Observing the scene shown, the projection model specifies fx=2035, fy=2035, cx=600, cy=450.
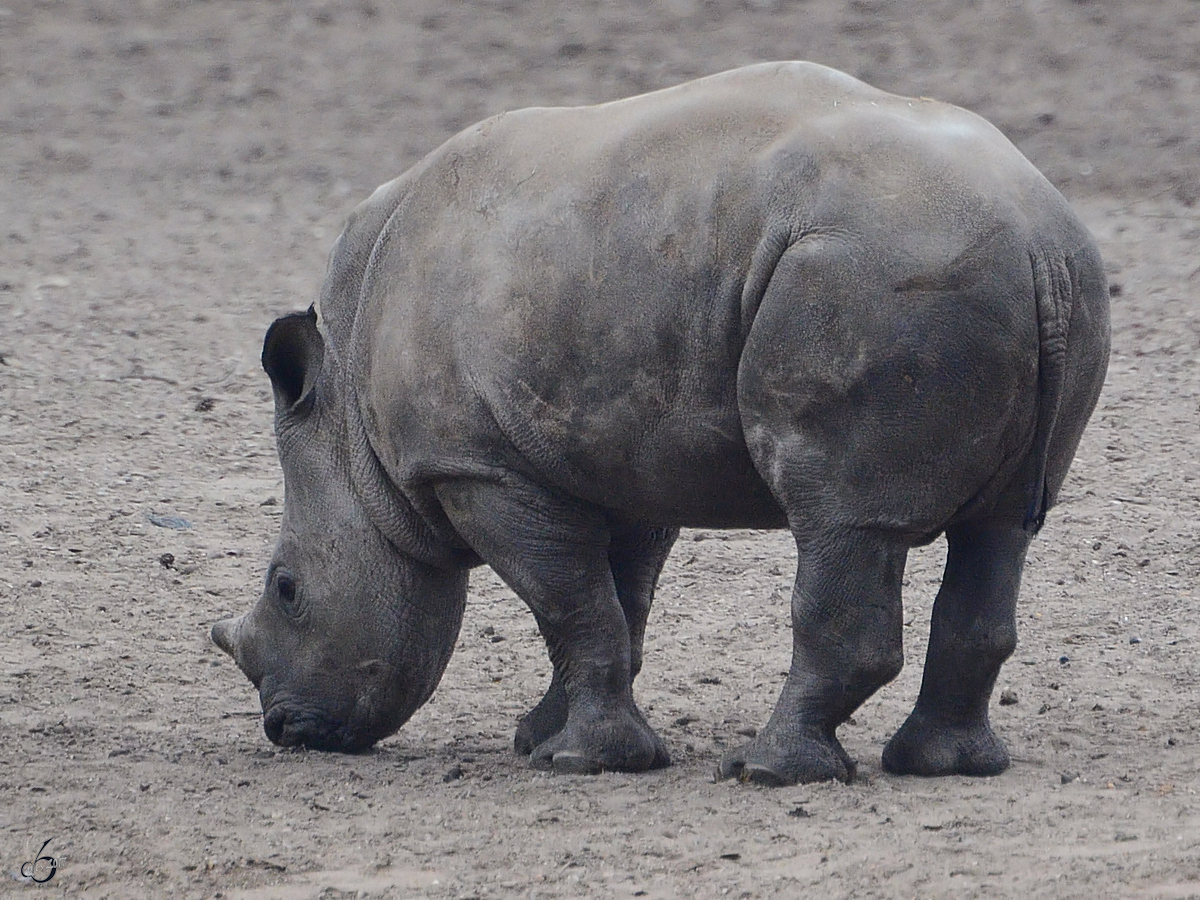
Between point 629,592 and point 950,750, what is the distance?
1.22 meters

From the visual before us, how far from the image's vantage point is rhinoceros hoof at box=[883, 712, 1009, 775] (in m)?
5.61

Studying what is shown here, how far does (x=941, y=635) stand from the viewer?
5.56m

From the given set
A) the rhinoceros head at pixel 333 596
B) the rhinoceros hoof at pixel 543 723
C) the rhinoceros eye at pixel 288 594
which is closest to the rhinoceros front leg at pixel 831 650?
the rhinoceros hoof at pixel 543 723

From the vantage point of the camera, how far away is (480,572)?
8.89 metres

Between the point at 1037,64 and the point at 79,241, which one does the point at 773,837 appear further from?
the point at 1037,64

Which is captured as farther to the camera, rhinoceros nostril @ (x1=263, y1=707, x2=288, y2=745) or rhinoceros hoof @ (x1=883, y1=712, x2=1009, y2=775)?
rhinoceros nostril @ (x1=263, y1=707, x2=288, y2=745)

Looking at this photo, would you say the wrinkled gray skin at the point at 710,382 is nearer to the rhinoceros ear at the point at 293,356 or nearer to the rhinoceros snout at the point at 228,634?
the rhinoceros ear at the point at 293,356

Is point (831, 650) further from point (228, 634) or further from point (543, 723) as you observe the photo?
point (228, 634)

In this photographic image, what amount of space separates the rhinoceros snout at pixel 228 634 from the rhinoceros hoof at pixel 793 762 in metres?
1.92

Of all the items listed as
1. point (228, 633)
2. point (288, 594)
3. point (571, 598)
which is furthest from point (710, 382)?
point (228, 633)

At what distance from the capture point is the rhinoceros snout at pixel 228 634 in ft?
21.5

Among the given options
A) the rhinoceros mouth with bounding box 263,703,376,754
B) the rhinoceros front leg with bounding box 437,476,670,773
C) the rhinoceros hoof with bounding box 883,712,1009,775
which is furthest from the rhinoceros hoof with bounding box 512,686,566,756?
the rhinoceros hoof with bounding box 883,712,1009,775

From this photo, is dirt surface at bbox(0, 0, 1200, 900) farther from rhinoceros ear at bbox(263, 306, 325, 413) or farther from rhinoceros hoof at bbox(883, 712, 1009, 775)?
rhinoceros ear at bbox(263, 306, 325, 413)

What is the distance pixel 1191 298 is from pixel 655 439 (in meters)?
7.77
